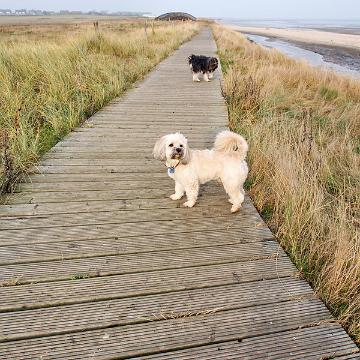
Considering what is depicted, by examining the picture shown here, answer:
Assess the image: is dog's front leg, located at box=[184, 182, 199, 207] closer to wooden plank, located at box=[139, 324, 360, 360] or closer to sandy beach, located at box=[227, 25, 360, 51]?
wooden plank, located at box=[139, 324, 360, 360]

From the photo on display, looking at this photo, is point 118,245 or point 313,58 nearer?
point 118,245

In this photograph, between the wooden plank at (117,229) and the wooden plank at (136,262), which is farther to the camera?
the wooden plank at (117,229)

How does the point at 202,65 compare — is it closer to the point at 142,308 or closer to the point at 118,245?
the point at 118,245

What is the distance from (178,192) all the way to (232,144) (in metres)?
0.84

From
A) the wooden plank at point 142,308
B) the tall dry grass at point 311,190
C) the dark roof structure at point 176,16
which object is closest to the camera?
the wooden plank at point 142,308

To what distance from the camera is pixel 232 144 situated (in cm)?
322

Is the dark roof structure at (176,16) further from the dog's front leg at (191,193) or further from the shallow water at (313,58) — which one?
the dog's front leg at (191,193)

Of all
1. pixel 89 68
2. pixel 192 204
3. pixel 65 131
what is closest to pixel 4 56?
pixel 89 68

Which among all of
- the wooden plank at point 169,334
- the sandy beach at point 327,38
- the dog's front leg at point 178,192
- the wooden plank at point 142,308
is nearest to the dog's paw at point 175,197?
the dog's front leg at point 178,192

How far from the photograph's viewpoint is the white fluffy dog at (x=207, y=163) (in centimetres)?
328

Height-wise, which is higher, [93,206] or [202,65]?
[202,65]

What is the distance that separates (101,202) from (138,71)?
27.1ft

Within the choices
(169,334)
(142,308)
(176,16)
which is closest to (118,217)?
(142,308)

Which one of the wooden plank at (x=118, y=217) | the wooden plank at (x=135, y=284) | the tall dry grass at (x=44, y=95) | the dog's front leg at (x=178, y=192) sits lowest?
the wooden plank at (x=118, y=217)
